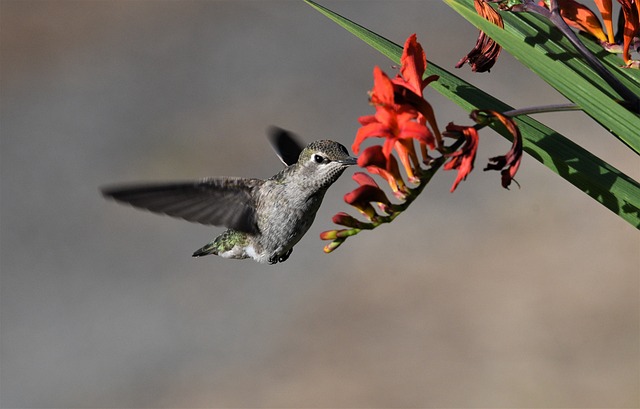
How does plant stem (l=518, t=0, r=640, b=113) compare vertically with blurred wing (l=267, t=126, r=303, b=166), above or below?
above

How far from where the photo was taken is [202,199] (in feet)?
7.37

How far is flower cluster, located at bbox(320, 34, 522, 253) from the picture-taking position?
1.32m

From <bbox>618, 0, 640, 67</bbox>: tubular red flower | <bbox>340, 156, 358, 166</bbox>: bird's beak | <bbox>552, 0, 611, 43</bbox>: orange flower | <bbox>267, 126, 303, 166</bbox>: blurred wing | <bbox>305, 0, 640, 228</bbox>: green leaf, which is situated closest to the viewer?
<bbox>305, 0, 640, 228</bbox>: green leaf

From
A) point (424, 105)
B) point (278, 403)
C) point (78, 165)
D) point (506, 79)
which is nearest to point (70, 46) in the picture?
point (78, 165)

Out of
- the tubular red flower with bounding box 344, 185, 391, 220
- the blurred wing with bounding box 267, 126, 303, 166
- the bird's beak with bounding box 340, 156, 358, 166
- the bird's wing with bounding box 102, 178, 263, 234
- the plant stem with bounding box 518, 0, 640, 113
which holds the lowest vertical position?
the bird's wing with bounding box 102, 178, 263, 234

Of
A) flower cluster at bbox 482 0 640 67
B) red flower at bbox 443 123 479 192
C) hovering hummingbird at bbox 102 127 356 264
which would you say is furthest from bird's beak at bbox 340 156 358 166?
red flower at bbox 443 123 479 192

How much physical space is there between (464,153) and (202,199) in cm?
106

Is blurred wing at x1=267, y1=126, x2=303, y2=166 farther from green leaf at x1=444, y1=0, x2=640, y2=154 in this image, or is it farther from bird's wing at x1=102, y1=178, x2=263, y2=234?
green leaf at x1=444, y1=0, x2=640, y2=154

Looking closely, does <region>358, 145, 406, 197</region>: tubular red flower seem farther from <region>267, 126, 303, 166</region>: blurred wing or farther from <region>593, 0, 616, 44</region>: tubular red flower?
<region>267, 126, 303, 166</region>: blurred wing

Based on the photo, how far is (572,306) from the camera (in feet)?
21.0

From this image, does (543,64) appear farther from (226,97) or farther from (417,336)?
(226,97)

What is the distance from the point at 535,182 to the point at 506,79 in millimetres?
1778

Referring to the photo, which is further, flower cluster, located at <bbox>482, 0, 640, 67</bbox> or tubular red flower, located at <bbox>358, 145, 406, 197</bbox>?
flower cluster, located at <bbox>482, 0, 640, 67</bbox>

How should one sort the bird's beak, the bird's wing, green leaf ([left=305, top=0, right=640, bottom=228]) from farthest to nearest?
the bird's beak
the bird's wing
green leaf ([left=305, top=0, right=640, bottom=228])
